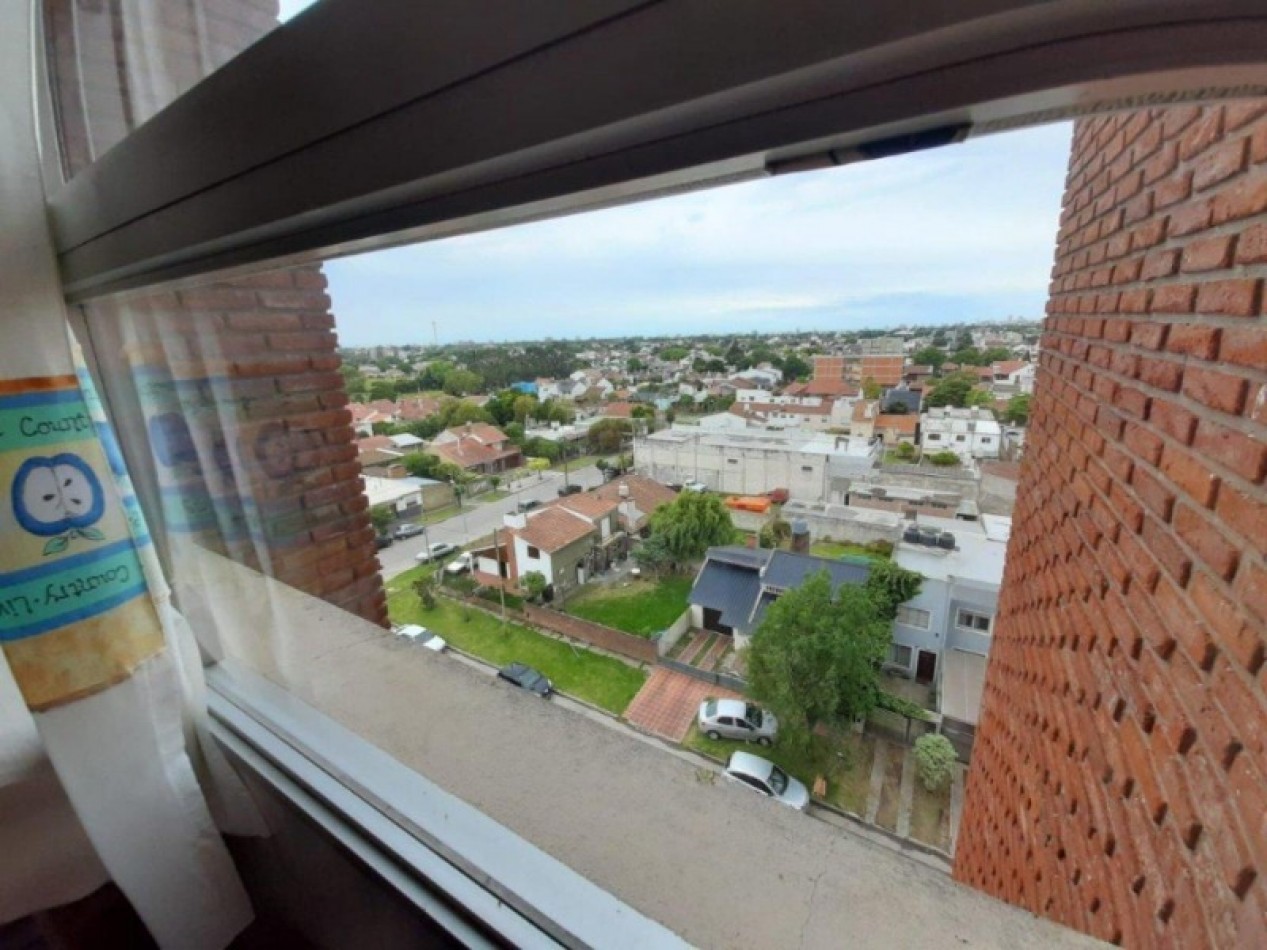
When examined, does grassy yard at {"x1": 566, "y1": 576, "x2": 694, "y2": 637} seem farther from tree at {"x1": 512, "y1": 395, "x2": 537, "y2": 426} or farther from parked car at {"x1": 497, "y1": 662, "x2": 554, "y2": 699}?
tree at {"x1": 512, "y1": 395, "x2": 537, "y2": 426}

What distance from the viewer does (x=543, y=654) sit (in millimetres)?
845

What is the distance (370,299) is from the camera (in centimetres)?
78

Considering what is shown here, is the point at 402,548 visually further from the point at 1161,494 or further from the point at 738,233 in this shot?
the point at 1161,494

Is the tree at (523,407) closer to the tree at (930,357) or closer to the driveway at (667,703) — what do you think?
the driveway at (667,703)

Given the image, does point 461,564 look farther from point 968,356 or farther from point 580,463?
point 968,356

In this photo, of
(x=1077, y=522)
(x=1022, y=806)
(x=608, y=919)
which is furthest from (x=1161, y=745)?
(x=608, y=919)

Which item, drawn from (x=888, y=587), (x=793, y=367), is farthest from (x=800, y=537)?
(x=793, y=367)

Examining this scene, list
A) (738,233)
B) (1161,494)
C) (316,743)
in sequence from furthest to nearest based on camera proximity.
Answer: (316,743) < (1161,494) < (738,233)

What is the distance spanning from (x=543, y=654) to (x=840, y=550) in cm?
49

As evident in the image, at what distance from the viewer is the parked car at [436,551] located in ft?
2.93

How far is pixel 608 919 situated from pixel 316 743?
600 mm

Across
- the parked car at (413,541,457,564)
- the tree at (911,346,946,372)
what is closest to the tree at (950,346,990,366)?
the tree at (911,346,946,372)

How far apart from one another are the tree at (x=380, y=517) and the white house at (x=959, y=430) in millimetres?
969

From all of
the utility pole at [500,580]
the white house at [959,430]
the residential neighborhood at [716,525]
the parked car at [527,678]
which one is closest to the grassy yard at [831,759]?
the residential neighborhood at [716,525]
